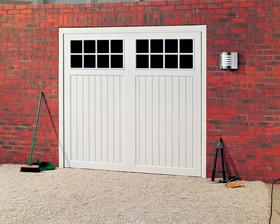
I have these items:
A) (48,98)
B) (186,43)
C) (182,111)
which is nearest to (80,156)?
(48,98)

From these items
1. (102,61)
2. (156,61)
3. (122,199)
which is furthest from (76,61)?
(122,199)

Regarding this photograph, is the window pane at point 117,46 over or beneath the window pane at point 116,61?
over

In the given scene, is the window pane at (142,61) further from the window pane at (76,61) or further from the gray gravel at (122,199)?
the gray gravel at (122,199)

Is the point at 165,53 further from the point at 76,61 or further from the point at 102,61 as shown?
the point at 76,61

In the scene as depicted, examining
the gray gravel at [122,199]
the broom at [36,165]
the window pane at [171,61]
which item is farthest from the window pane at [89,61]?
the gray gravel at [122,199]

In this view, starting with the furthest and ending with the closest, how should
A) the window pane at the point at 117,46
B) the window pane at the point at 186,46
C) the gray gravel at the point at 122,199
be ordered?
the window pane at the point at 117,46 → the window pane at the point at 186,46 → the gray gravel at the point at 122,199

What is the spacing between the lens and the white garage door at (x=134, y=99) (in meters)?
8.45

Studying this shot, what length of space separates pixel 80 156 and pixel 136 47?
2.19m

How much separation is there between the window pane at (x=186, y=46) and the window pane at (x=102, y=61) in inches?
52.5

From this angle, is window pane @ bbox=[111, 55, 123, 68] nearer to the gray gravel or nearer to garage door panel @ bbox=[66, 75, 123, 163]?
garage door panel @ bbox=[66, 75, 123, 163]

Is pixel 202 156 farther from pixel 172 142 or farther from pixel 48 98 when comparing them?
pixel 48 98

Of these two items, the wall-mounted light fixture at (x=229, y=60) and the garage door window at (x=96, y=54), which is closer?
the wall-mounted light fixture at (x=229, y=60)

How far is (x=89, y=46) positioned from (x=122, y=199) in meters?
3.17

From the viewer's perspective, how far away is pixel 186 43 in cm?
843
